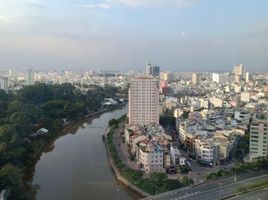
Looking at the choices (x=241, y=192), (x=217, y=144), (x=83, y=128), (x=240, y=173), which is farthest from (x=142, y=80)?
(x=241, y=192)

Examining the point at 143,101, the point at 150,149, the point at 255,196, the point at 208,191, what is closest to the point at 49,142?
the point at 143,101

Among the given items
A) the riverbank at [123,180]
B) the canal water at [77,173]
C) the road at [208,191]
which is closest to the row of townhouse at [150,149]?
the riverbank at [123,180]

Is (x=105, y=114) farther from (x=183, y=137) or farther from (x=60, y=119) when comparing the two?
(x=183, y=137)

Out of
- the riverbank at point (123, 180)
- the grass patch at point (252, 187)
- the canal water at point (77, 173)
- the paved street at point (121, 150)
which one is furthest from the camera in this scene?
the paved street at point (121, 150)

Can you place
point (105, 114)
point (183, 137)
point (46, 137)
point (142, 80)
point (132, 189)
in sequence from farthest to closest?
1. point (105, 114)
2. point (142, 80)
3. point (46, 137)
4. point (183, 137)
5. point (132, 189)

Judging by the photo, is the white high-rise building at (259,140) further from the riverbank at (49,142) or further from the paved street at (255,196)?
the riverbank at (49,142)

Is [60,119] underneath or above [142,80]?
underneath
